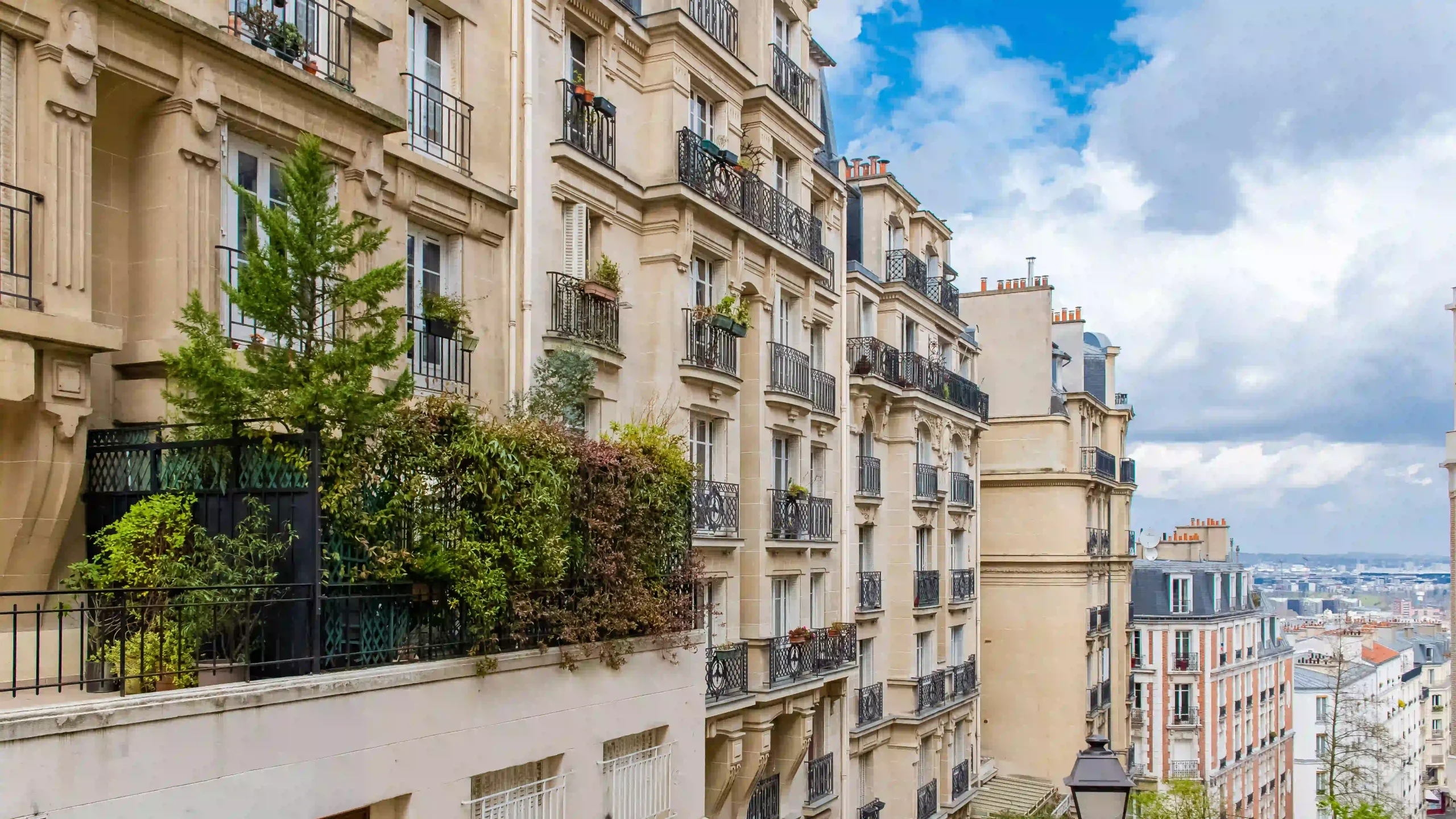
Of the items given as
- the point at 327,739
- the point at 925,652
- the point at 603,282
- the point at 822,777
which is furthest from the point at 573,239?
the point at 925,652

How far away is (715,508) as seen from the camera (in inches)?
744

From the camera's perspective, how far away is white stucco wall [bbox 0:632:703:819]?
645 centimetres

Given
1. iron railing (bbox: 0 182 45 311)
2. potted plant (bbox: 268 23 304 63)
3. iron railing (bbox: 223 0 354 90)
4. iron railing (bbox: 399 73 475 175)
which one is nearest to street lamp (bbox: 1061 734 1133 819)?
iron railing (bbox: 0 182 45 311)

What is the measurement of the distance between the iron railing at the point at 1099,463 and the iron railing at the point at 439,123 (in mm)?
29924

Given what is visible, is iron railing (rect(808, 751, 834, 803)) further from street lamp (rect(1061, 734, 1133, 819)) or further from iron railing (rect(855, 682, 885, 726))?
street lamp (rect(1061, 734, 1133, 819))

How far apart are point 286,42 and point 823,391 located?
14044 mm

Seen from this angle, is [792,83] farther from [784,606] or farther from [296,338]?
[296,338]

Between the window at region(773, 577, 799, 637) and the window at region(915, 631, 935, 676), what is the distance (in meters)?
7.91

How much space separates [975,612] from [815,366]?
12.7 metres

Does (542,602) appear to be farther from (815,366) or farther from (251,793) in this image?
(815,366)

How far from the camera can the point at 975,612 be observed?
3353 centimetres

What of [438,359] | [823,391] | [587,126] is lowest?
[438,359]

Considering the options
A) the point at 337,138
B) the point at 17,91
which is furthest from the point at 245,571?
the point at 337,138

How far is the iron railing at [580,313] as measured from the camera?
15.5m
